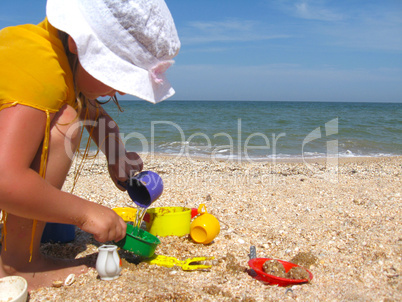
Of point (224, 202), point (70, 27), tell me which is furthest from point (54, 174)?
point (224, 202)

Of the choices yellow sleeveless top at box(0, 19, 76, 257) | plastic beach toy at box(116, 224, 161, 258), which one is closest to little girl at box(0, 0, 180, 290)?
yellow sleeveless top at box(0, 19, 76, 257)

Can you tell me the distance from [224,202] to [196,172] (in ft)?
6.06

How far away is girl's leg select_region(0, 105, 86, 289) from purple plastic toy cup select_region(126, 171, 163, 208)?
46cm

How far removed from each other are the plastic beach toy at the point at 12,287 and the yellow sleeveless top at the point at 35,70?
0.43 metres

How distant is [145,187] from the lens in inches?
77.2

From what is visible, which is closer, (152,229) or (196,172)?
(152,229)

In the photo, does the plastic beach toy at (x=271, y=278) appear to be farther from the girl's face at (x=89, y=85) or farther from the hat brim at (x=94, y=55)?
the girl's face at (x=89, y=85)

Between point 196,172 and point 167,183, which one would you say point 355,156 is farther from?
point 167,183

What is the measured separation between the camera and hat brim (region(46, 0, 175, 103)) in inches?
49.6

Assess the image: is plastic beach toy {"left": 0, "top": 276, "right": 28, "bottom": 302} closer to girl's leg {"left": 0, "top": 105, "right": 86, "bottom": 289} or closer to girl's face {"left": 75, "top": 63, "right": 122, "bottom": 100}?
girl's leg {"left": 0, "top": 105, "right": 86, "bottom": 289}

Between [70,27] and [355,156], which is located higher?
[70,27]

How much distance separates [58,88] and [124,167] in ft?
2.38

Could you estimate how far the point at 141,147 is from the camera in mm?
7891

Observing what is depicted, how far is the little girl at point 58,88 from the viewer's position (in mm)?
1222
